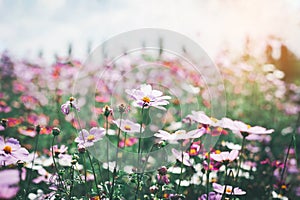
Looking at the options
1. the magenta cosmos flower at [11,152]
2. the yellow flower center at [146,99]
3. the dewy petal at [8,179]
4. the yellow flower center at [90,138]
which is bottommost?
the magenta cosmos flower at [11,152]

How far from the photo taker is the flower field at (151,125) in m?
1.42

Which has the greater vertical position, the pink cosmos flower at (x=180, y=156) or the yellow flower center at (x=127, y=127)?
the yellow flower center at (x=127, y=127)

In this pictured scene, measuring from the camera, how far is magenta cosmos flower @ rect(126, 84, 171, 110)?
3.68ft

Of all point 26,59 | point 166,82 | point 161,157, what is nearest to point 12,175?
point 161,157

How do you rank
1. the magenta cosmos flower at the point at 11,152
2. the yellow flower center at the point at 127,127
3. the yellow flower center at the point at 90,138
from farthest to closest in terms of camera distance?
the yellow flower center at the point at 127,127, the yellow flower center at the point at 90,138, the magenta cosmos flower at the point at 11,152

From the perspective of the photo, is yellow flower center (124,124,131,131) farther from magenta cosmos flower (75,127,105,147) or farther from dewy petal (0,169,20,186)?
dewy petal (0,169,20,186)

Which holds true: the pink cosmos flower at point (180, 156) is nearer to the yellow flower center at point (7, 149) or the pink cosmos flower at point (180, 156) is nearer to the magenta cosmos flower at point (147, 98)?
the magenta cosmos flower at point (147, 98)

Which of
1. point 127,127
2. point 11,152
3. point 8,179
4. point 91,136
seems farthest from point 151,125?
point 8,179

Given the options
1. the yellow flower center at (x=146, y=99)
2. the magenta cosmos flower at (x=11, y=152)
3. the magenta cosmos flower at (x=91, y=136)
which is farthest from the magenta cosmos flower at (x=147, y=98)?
the magenta cosmos flower at (x=11, y=152)

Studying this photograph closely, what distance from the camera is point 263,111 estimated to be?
11.8ft

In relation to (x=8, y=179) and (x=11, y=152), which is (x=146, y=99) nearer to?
(x=11, y=152)

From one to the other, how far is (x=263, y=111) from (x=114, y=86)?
1403 millimetres

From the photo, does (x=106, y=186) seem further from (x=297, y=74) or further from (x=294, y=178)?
(x=297, y=74)

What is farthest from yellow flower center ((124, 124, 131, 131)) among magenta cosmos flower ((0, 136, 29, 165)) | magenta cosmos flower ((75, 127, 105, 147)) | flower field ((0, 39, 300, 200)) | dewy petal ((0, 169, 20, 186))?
dewy petal ((0, 169, 20, 186))
